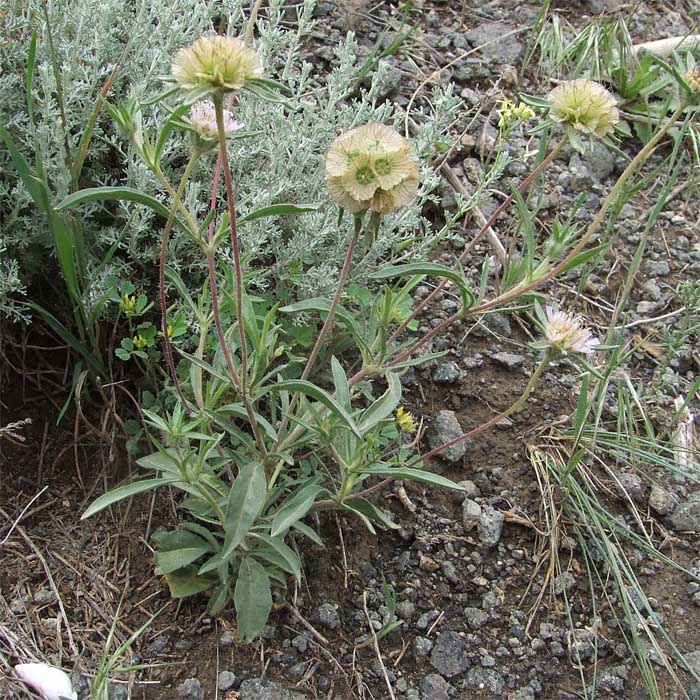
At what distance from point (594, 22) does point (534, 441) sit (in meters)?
2.14

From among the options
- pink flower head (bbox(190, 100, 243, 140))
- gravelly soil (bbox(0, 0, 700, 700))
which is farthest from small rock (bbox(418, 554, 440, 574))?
pink flower head (bbox(190, 100, 243, 140))

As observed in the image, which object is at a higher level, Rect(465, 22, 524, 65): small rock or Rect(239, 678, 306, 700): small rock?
Rect(465, 22, 524, 65): small rock

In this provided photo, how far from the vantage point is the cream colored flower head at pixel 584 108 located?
5.17ft

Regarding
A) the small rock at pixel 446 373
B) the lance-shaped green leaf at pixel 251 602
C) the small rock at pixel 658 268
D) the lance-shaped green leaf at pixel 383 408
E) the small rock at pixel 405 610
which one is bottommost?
the small rock at pixel 405 610

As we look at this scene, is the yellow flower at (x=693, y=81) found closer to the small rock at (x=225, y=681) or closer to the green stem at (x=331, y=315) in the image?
the green stem at (x=331, y=315)

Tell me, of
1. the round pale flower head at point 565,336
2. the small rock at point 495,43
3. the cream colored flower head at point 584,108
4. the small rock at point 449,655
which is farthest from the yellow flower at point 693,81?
the small rock at point 495,43

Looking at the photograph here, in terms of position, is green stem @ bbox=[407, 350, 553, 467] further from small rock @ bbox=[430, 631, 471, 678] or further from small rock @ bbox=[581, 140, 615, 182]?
small rock @ bbox=[581, 140, 615, 182]

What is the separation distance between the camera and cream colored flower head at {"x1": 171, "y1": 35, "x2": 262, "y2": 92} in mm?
1288

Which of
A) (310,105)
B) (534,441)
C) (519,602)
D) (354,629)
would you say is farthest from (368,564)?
(310,105)

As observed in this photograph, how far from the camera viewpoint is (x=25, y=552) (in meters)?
1.96

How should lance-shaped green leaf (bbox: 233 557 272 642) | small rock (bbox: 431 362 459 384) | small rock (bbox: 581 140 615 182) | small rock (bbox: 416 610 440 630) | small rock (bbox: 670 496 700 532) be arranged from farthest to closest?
small rock (bbox: 581 140 615 182), small rock (bbox: 431 362 459 384), small rock (bbox: 670 496 700 532), small rock (bbox: 416 610 440 630), lance-shaped green leaf (bbox: 233 557 272 642)

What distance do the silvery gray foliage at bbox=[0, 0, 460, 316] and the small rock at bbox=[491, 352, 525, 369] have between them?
0.42 metres

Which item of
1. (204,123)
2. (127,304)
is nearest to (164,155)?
→ (127,304)

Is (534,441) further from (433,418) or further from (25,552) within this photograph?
(25,552)
